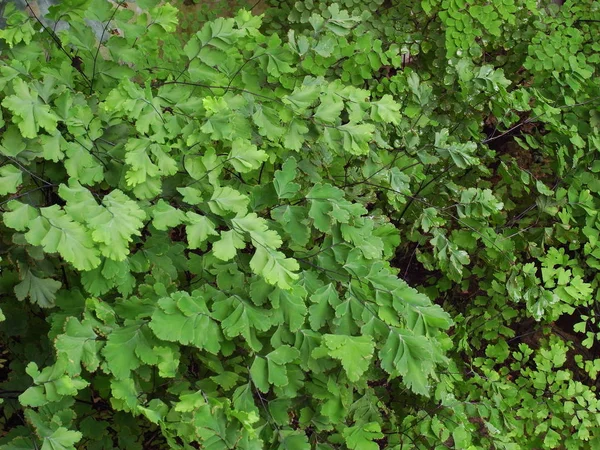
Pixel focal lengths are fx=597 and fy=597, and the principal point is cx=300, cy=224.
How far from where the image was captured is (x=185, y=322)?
139 cm

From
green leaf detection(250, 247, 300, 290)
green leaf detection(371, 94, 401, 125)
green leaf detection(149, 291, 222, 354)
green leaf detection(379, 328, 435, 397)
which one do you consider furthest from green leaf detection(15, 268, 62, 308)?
green leaf detection(371, 94, 401, 125)

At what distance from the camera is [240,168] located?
157 centimetres

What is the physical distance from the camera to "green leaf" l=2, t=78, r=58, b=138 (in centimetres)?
137

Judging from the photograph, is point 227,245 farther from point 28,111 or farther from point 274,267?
point 28,111

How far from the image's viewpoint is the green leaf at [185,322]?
1363 mm

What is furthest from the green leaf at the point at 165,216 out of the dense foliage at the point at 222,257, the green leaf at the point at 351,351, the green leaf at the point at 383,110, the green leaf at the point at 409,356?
the green leaf at the point at 383,110

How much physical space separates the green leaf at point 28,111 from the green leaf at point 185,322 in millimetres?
499

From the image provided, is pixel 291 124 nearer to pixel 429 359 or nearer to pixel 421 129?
pixel 429 359

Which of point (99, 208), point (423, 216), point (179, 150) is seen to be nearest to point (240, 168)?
point (179, 150)

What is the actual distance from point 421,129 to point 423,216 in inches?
20.8

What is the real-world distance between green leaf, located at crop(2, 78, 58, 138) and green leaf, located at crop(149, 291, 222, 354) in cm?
50

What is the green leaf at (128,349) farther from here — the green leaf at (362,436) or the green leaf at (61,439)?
the green leaf at (362,436)

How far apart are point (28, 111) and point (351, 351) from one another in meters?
0.94

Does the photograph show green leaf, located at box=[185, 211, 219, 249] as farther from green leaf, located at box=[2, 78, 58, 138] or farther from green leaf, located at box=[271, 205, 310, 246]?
green leaf, located at box=[2, 78, 58, 138]
